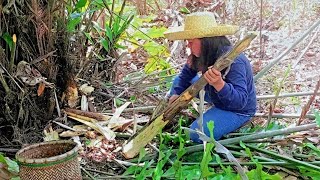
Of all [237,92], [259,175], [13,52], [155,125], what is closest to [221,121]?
[237,92]

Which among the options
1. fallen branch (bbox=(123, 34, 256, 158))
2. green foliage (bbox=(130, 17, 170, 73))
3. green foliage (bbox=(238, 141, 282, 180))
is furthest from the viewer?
green foliage (bbox=(130, 17, 170, 73))

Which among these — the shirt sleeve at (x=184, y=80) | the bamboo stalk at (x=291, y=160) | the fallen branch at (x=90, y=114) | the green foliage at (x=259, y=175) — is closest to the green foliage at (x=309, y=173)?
the bamboo stalk at (x=291, y=160)

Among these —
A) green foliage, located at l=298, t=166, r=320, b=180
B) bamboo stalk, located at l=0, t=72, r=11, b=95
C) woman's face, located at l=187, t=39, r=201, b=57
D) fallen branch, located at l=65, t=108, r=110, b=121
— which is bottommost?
green foliage, located at l=298, t=166, r=320, b=180

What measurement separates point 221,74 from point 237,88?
9 centimetres

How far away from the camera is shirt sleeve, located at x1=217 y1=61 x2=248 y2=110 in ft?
5.91

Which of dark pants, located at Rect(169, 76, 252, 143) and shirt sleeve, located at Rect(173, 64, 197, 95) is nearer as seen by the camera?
dark pants, located at Rect(169, 76, 252, 143)

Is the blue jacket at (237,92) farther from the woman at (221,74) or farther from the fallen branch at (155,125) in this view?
the fallen branch at (155,125)

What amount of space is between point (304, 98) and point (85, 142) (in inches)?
47.7

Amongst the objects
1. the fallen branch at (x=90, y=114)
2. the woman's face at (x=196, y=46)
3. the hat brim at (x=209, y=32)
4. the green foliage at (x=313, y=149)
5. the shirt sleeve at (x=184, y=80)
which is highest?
the hat brim at (x=209, y=32)

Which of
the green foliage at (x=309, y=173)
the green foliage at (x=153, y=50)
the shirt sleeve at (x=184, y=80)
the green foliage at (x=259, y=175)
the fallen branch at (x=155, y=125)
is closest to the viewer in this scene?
the green foliage at (x=259, y=175)

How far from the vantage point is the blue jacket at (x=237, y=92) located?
1.79 meters

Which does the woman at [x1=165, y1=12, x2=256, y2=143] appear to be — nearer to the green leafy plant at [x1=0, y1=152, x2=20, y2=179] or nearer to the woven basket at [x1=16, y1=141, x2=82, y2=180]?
the woven basket at [x1=16, y1=141, x2=82, y2=180]

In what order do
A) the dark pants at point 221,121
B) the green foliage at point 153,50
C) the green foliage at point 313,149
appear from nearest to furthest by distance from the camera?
the green foliage at point 313,149 → the dark pants at point 221,121 → the green foliage at point 153,50

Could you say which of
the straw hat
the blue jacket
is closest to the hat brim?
the straw hat
